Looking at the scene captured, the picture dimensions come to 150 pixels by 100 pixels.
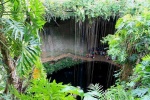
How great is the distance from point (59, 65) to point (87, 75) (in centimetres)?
118

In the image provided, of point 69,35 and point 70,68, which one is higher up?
point 69,35

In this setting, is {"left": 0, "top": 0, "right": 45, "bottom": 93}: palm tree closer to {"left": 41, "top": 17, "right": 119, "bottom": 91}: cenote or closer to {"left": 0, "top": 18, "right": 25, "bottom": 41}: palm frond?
{"left": 0, "top": 18, "right": 25, "bottom": 41}: palm frond

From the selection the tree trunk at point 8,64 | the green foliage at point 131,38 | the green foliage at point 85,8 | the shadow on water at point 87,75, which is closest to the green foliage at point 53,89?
the tree trunk at point 8,64

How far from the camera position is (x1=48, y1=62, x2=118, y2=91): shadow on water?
279 inches

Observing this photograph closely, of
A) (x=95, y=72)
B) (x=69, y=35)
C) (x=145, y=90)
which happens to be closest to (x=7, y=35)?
(x=145, y=90)

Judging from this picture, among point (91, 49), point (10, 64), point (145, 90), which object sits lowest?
point (91, 49)

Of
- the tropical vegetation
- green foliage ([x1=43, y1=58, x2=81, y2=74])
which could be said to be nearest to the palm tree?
the tropical vegetation

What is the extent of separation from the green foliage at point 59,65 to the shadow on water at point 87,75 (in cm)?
13

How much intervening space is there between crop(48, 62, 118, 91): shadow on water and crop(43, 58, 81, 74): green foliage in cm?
13

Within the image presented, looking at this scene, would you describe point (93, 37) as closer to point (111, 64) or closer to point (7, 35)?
point (111, 64)

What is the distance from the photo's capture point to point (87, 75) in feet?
24.8

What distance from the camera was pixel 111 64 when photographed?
7738mm

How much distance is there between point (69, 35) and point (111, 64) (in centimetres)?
223

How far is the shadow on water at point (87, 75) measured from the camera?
710cm
